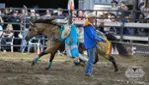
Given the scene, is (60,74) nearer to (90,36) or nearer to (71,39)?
(71,39)

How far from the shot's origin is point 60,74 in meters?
11.1

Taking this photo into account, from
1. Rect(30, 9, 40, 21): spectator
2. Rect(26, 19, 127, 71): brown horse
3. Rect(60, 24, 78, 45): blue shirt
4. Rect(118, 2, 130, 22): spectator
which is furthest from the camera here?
Rect(30, 9, 40, 21): spectator

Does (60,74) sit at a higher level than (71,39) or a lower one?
lower

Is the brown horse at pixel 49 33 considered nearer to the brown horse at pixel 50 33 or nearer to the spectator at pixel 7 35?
the brown horse at pixel 50 33

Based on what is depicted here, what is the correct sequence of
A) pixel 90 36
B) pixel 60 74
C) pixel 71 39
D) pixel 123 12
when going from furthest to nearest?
pixel 123 12
pixel 71 39
pixel 60 74
pixel 90 36

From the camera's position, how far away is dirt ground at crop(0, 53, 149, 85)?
9.40m

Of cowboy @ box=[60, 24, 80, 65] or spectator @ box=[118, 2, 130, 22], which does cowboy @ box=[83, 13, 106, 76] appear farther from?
spectator @ box=[118, 2, 130, 22]

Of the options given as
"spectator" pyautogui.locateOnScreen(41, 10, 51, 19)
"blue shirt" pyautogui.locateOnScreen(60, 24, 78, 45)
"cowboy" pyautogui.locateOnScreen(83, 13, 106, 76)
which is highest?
"cowboy" pyautogui.locateOnScreen(83, 13, 106, 76)

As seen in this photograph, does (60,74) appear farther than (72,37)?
No

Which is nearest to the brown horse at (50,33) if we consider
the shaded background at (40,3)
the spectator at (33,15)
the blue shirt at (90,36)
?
the blue shirt at (90,36)

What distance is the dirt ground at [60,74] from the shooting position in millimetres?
9398

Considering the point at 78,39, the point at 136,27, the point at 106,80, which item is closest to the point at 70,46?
the point at 78,39

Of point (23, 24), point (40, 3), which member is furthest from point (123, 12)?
point (40, 3)

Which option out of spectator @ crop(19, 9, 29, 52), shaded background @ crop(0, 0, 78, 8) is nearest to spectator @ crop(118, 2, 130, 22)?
spectator @ crop(19, 9, 29, 52)
